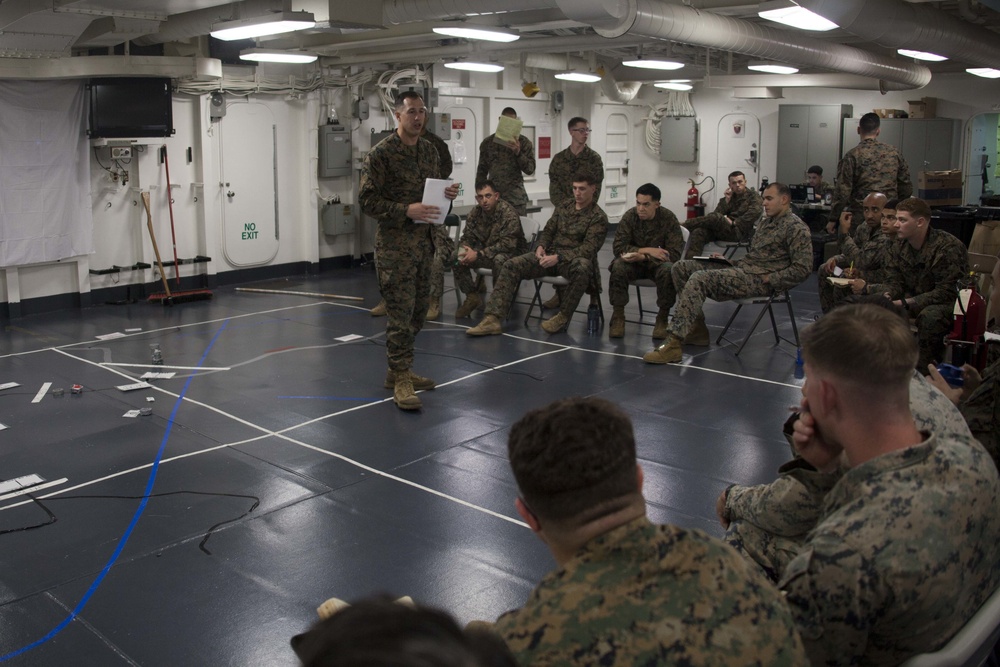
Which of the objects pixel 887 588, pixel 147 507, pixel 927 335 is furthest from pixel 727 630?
pixel 927 335

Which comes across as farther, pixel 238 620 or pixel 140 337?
pixel 140 337

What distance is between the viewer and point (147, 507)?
14.5 ft

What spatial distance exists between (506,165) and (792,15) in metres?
4.22

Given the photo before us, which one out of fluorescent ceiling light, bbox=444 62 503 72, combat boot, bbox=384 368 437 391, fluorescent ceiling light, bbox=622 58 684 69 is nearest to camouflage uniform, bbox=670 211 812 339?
combat boot, bbox=384 368 437 391

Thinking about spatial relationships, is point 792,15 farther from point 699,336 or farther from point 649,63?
point 649,63

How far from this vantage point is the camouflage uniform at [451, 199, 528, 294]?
8742mm

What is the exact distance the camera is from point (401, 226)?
19.6 ft

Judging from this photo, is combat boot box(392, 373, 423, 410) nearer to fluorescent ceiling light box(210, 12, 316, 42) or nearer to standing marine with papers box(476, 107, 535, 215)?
fluorescent ceiling light box(210, 12, 316, 42)

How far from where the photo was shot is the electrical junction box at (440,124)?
39.8 feet

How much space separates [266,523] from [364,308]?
5134 mm

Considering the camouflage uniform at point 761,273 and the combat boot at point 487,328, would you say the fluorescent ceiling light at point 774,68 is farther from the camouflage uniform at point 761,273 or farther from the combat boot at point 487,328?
the combat boot at point 487,328

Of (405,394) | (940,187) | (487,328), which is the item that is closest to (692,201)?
(940,187)

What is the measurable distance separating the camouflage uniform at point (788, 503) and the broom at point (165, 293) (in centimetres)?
794

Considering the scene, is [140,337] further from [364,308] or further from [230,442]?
[230,442]
